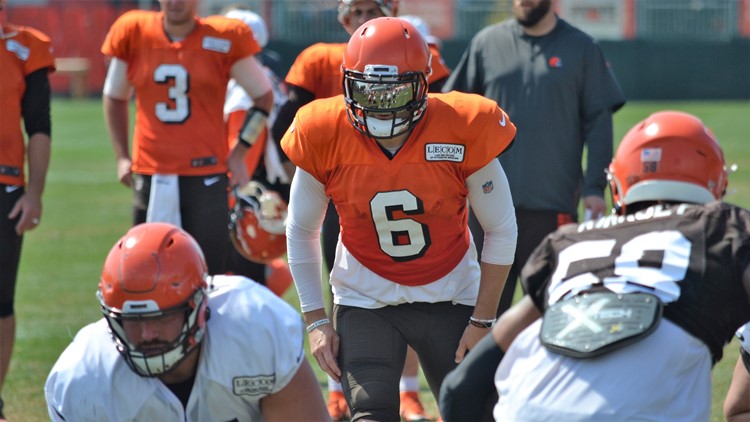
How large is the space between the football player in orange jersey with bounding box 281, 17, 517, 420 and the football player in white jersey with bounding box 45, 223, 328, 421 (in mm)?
413

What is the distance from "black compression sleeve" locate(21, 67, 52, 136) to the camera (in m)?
5.36

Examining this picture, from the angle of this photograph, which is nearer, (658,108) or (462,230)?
(462,230)

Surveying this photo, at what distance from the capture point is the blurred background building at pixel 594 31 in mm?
25359

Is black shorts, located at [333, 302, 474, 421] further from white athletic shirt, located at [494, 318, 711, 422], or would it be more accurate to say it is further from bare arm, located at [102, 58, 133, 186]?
bare arm, located at [102, 58, 133, 186]

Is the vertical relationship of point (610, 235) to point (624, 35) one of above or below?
above

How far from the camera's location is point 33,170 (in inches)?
210

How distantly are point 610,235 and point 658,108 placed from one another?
72.6ft

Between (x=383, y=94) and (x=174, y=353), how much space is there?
1.07 metres

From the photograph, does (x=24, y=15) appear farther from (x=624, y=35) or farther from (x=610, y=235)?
(x=610, y=235)

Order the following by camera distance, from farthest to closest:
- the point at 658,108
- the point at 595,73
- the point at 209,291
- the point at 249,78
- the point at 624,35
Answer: the point at 624,35
the point at 658,108
the point at 249,78
the point at 595,73
the point at 209,291

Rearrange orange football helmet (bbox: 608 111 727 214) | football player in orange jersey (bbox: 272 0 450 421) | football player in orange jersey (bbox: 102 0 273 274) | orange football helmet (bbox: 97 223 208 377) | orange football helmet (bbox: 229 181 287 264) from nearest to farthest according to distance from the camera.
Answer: orange football helmet (bbox: 608 111 727 214) → orange football helmet (bbox: 97 223 208 377) → football player in orange jersey (bbox: 272 0 450 421) → football player in orange jersey (bbox: 102 0 273 274) → orange football helmet (bbox: 229 181 287 264)

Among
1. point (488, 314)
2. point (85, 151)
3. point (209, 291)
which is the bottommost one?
point (85, 151)

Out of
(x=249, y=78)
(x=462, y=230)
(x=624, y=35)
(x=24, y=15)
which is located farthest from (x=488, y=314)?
(x=24, y=15)

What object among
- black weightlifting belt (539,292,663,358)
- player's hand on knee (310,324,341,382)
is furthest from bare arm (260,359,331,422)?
black weightlifting belt (539,292,663,358)
